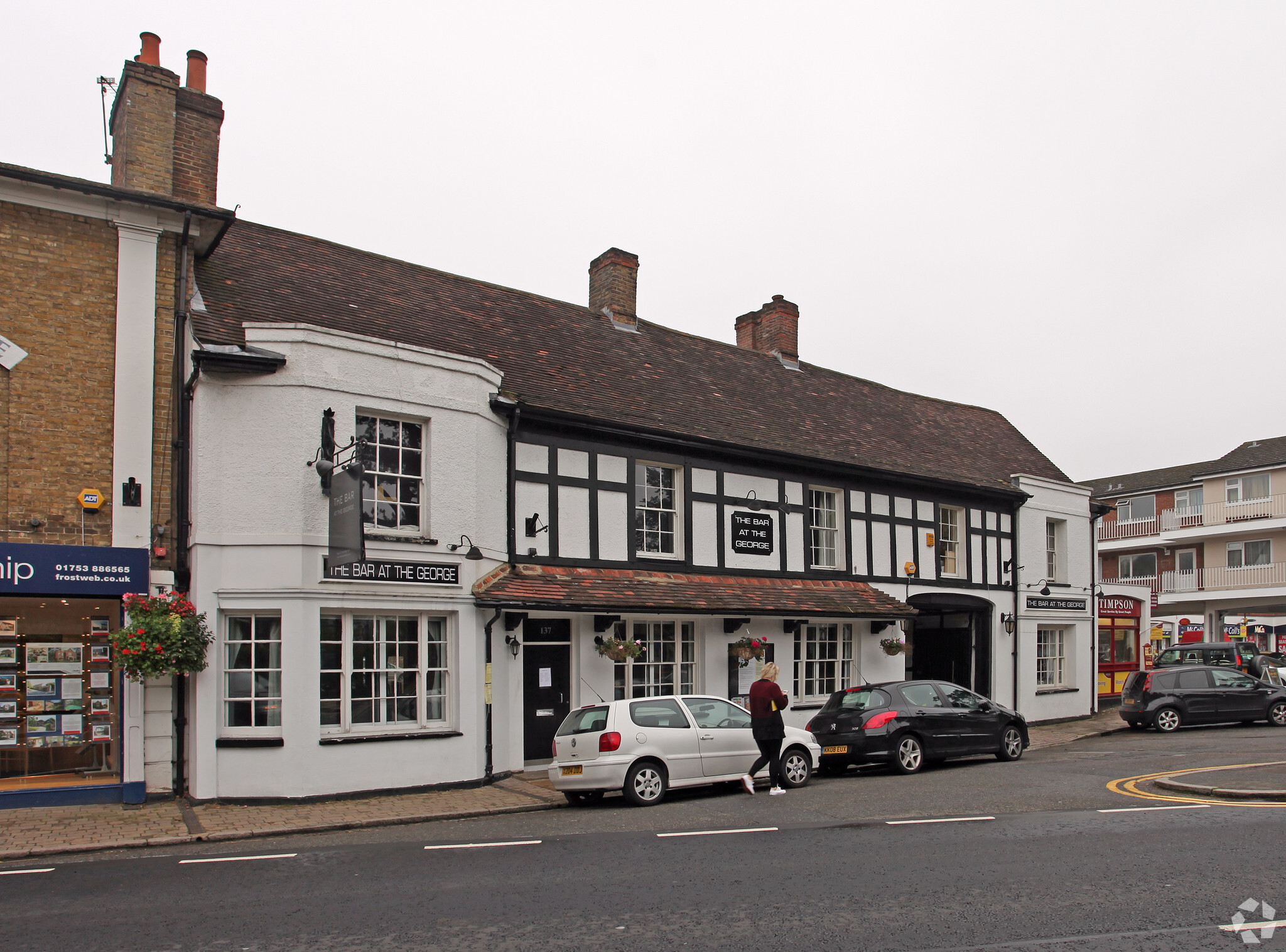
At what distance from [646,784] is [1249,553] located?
42.5 metres

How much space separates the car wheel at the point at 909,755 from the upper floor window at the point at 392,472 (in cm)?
761

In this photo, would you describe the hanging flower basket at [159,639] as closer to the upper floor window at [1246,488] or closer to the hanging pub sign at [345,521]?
the hanging pub sign at [345,521]

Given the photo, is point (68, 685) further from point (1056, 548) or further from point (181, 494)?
point (1056, 548)

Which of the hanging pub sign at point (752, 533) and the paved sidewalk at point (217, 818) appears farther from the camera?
the hanging pub sign at point (752, 533)

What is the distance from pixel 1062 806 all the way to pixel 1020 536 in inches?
563

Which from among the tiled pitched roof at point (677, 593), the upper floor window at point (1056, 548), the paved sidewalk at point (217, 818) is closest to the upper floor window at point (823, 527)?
the tiled pitched roof at point (677, 593)

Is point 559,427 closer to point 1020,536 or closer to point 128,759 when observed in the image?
point 128,759

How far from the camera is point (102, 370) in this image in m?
13.7

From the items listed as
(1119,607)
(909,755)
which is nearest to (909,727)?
(909,755)

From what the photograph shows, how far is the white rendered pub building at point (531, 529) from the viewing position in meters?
13.7

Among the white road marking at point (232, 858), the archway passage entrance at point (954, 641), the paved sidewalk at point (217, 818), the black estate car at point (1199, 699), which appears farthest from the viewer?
the archway passage entrance at point (954, 641)

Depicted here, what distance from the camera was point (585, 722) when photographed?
13281 mm

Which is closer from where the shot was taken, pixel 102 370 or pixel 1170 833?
pixel 1170 833

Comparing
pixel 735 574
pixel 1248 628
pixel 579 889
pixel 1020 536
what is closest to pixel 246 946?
pixel 579 889
